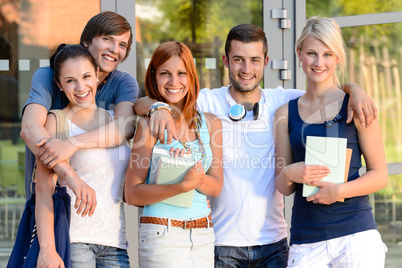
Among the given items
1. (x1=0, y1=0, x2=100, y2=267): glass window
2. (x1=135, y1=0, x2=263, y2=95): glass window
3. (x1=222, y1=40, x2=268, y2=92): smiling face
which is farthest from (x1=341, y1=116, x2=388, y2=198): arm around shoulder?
(x1=0, y1=0, x2=100, y2=267): glass window

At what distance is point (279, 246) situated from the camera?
8.42 ft

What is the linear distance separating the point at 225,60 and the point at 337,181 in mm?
927

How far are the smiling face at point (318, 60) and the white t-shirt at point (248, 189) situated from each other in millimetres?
331

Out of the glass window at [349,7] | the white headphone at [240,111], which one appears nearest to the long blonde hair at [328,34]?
the white headphone at [240,111]

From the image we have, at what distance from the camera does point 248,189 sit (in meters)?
2.55

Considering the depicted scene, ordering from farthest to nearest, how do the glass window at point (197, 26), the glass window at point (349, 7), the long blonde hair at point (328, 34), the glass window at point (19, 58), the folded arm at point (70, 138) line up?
the glass window at point (349, 7), the glass window at point (197, 26), the glass window at point (19, 58), the long blonde hair at point (328, 34), the folded arm at point (70, 138)

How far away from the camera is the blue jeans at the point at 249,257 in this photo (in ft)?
8.24

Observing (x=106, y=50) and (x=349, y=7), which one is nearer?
(x=106, y=50)

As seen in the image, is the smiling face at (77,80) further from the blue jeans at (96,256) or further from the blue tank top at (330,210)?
the blue tank top at (330,210)

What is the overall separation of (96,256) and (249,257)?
74 centimetres

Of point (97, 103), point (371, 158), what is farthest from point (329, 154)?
point (97, 103)

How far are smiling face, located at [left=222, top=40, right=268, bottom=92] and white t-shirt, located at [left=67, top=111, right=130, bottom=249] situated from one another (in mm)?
749

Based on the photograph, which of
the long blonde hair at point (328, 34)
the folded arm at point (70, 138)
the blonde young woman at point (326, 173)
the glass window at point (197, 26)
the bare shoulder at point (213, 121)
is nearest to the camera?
the folded arm at point (70, 138)

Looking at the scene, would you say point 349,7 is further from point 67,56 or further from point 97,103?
point 67,56
